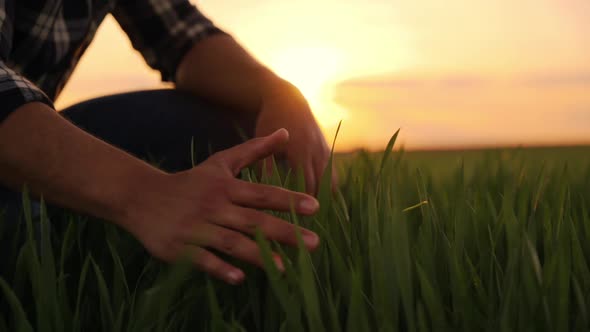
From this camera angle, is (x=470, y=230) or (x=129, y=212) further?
(x=470, y=230)

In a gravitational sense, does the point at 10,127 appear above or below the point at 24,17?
below

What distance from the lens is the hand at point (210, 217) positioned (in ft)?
2.46

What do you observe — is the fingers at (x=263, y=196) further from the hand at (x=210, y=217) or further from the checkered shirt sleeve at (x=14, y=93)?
the checkered shirt sleeve at (x=14, y=93)

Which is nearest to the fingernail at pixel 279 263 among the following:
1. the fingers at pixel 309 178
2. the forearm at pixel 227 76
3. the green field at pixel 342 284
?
the green field at pixel 342 284

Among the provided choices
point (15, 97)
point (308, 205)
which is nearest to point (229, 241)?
point (308, 205)

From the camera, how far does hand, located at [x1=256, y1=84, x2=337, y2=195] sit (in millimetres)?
1322

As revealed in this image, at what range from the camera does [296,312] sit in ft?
2.20

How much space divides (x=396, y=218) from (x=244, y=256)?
7.4 inches

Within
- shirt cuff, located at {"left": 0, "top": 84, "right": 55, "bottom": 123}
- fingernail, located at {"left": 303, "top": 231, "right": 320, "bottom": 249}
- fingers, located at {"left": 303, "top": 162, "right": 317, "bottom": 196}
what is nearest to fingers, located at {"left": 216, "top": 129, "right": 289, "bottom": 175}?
fingernail, located at {"left": 303, "top": 231, "right": 320, "bottom": 249}

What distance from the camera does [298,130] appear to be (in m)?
1.36

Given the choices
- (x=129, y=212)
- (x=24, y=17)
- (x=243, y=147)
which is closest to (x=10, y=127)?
(x=129, y=212)

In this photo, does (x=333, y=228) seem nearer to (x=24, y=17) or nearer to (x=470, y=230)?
(x=470, y=230)

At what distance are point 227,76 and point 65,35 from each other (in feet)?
1.31

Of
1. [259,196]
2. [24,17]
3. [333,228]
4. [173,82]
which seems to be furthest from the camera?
[173,82]
